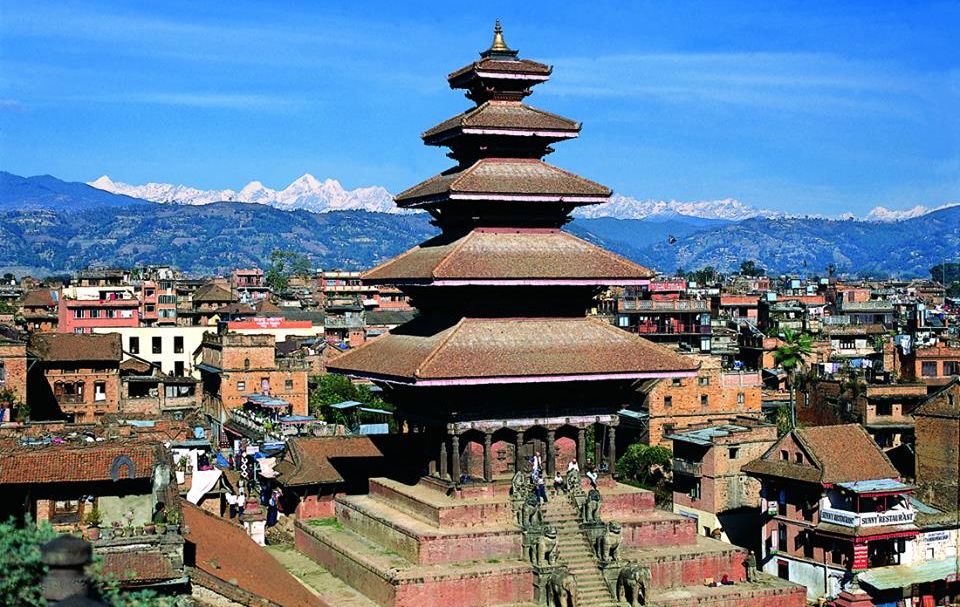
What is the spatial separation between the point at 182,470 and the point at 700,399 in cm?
3915

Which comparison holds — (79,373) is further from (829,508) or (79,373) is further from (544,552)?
(544,552)

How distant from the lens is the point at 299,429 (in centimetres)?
6738

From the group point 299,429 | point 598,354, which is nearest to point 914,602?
point 598,354

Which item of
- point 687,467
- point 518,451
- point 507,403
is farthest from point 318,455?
point 687,467

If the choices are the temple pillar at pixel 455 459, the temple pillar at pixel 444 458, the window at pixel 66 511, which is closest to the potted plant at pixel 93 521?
the window at pixel 66 511

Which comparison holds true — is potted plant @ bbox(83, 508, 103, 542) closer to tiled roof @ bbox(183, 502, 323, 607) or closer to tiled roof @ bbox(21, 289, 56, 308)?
tiled roof @ bbox(183, 502, 323, 607)

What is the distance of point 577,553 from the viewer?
121 ft

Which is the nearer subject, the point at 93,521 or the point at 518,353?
the point at 93,521

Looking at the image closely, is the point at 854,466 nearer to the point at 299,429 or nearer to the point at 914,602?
the point at 914,602

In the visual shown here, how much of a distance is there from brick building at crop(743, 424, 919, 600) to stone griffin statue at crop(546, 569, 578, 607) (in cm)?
1564

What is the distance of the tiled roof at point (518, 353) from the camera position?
125ft

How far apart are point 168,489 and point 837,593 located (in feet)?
85.7

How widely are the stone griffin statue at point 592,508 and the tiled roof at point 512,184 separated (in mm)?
9563

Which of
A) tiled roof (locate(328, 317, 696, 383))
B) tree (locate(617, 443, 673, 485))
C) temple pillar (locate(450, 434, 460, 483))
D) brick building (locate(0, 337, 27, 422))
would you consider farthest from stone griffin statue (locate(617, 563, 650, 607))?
brick building (locate(0, 337, 27, 422))
